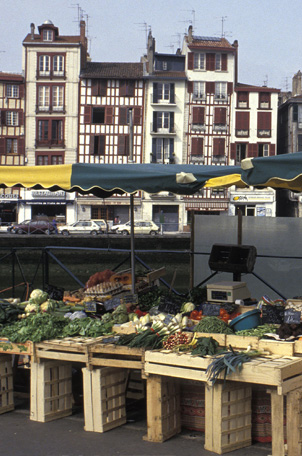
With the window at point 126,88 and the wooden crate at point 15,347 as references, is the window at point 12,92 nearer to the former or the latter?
the window at point 126,88

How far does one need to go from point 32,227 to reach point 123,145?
11.3 m

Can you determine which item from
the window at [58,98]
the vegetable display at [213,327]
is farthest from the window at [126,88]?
the vegetable display at [213,327]

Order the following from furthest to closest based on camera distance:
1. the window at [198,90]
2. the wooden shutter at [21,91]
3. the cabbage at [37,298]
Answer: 1. the window at [198,90]
2. the wooden shutter at [21,91]
3. the cabbage at [37,298]

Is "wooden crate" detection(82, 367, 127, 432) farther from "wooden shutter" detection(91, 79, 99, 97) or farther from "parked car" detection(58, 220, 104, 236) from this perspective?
"wooden shutter" detection(91, 79, 99, 97)

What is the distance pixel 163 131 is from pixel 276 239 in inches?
1528

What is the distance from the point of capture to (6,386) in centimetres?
606

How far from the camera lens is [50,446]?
5129mm

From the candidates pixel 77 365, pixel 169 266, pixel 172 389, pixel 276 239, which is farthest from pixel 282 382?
pixel 169 266

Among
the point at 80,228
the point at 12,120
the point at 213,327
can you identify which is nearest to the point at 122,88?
the point at 12,120

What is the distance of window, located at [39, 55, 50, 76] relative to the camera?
4819 cm

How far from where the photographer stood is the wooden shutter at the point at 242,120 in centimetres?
4953

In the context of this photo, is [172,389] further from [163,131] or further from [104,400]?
[163,131]

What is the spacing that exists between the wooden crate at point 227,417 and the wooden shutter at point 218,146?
45254 millimetres

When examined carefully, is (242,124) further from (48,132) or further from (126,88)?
(48,132)
